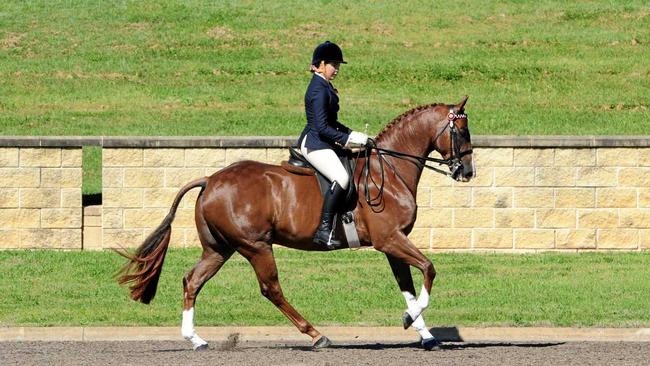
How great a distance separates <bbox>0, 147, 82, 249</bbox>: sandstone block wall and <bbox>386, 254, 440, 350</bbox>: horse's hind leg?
7.34 metres

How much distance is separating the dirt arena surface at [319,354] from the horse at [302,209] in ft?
1.13

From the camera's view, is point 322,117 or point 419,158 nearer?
point 322,117

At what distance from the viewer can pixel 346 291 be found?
1634 centimetres

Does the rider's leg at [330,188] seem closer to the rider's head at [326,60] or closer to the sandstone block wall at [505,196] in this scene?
the rider's head at [326,60]

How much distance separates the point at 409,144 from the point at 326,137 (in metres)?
0.96

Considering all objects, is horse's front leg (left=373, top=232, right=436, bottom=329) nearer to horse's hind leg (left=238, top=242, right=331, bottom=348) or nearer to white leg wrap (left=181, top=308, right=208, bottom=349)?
horse's hind leg (left=238, top=242, right=331, bottom=348)

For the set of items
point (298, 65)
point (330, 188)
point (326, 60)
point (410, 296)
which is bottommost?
point (410, 296)

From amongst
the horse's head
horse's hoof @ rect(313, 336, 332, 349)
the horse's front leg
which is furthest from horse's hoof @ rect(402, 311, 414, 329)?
the horse's head

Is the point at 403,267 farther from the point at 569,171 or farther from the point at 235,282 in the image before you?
the point at 569,171

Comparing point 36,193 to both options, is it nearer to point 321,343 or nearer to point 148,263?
point 148,263

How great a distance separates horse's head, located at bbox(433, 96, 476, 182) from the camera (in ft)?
43.0

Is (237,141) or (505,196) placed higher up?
(237,141)

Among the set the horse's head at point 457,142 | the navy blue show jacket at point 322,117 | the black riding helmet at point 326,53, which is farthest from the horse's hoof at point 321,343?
the black riding helmet at point 326,53

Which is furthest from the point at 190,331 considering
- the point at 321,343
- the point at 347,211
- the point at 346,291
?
the point at 346,291
